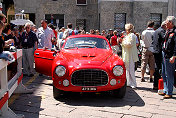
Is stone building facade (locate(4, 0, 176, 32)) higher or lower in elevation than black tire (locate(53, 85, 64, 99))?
higher

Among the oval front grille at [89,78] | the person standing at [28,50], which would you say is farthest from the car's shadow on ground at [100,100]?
the person standing at [28,50]

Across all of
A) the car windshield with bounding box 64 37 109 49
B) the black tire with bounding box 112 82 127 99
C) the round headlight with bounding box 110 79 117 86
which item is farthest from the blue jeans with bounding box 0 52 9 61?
the car windshield with bounding box 64 37 109 49

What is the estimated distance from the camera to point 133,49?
746 centimetres

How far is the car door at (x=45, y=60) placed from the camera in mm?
7441

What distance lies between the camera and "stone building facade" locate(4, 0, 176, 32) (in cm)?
2536

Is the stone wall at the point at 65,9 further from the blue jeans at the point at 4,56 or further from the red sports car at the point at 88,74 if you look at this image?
the blue jeans at the point at 4,56

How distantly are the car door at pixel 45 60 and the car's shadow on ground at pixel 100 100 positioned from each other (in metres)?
1.29

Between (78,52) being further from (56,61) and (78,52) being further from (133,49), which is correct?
(133,49)

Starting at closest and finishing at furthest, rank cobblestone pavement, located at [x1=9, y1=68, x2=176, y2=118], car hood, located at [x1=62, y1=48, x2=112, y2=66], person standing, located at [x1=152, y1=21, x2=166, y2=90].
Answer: cobblestone pavement, located at [x1=9, y1=68, x2=176, y2=118] → car hood, located at [x1=62, y1=48, x2=112, y2=66] → person standing, located at [x1=152, y1=21, x2=166, y2=90]

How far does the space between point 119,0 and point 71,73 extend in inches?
816

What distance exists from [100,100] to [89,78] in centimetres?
62

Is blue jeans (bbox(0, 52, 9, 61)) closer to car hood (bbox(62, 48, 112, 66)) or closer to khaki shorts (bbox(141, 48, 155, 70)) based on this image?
car hood (bbox(62, 48, 112, 66))

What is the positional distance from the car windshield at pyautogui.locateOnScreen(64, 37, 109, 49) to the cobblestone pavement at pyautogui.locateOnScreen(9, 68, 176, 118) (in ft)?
4.43

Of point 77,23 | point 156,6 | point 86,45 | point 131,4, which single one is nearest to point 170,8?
point 156,6
